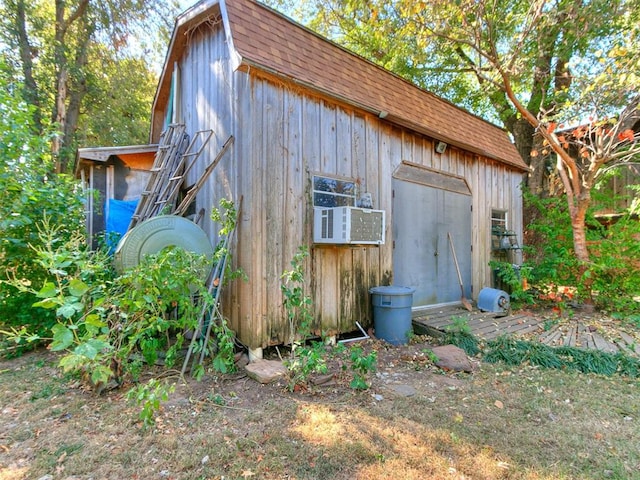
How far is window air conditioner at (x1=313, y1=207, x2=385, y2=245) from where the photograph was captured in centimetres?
404

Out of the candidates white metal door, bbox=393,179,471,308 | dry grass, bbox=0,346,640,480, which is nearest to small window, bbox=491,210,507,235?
white metal door, bbox=393,179,471,308

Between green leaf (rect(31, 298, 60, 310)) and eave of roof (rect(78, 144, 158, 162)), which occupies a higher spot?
eave of roof (rect(78, 144, 158, 162))

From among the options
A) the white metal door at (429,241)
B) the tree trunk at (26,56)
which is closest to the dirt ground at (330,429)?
the white metal door at (429,241)

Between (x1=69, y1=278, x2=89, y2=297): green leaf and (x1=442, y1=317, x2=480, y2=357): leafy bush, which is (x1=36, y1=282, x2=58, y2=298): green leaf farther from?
(x1=442, y1=317, x2=480, y2=357): leafy bush

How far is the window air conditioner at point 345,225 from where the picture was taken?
4043 mm

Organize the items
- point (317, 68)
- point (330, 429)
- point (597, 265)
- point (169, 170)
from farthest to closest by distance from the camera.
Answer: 1. point (597, 265)
2. point (169, 170)
3. point (317, 68)
4. point (330, 429)

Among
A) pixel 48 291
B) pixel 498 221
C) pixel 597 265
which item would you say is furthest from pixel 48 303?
pixel 498 221

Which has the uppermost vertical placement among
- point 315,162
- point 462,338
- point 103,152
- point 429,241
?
point 103,152

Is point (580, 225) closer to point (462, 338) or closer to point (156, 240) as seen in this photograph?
point (462, 338)

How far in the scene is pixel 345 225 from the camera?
13.3 ft

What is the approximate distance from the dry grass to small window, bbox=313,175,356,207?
7.66 feet

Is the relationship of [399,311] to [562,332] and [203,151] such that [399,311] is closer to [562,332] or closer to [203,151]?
[562,332]

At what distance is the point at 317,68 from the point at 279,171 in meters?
1.56

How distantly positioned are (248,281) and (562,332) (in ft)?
15.3
